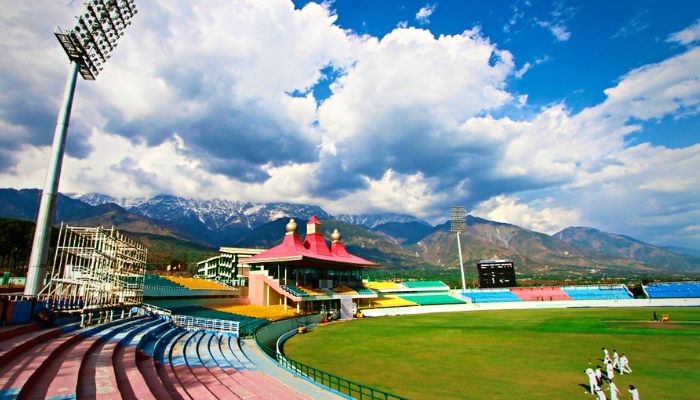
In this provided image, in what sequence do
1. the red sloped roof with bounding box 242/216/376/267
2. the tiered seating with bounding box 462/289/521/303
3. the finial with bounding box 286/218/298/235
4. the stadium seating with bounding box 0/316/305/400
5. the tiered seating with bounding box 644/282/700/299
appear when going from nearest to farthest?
the stadium seating with bounding box 0/316/305/400 → the red sloped roof with bounding box 242/216/376/267 → the finial with bounding box 286/218/298/235 → the tiered seating with bounding box 644/282/700/299 → the tiered seating with bounding box 462/289/521/303

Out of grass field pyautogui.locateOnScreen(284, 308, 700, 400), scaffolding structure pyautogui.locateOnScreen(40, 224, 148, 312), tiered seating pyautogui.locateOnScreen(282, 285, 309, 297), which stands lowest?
grass field pyautogui.locateOnScreen(284, 308, 700, 400)

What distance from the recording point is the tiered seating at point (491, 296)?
6772cm

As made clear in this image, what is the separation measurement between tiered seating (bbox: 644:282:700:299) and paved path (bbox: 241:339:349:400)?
7328 centimetres

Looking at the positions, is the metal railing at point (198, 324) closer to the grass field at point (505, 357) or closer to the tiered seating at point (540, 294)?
the grass field at point (505, 357)

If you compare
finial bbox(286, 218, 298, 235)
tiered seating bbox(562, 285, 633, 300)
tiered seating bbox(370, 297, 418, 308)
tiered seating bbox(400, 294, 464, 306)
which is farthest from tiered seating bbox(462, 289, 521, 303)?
finial bbox(286, 218, 298, 235)

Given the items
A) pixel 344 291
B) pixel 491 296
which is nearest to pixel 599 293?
pixel 491 296

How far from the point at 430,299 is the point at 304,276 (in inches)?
1136

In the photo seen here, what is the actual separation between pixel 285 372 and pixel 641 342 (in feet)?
87.7

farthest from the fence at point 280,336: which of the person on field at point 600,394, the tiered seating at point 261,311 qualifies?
the person on field at point 600,394

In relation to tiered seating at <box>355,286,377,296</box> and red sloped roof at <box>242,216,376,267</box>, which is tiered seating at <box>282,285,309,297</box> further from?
tiered seating at <box>355,286,377,296</box>

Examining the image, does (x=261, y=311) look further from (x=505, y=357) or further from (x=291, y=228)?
(x=505, y=357)

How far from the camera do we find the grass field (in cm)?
1516

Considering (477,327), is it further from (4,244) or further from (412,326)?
(4,244)

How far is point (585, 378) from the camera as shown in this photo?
1656 cm
